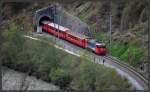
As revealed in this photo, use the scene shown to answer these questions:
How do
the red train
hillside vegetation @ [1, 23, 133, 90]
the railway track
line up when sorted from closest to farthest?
1. the railway track
2. hillside vegetation @ [1, 23, 133, 90]
3. the red train

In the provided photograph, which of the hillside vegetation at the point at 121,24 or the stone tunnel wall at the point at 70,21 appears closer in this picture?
the hillside vegetation at the point at 121,24

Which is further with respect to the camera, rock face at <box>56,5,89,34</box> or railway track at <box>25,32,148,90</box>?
rock face at <box>56,5,89,34</box>

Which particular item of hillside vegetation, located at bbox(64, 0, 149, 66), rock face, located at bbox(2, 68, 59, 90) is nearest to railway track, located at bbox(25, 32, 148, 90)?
hillside vegetation, located at bbox(64, 0, 149, 66)

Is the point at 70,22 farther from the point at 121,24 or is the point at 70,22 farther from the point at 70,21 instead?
the point at 121,24

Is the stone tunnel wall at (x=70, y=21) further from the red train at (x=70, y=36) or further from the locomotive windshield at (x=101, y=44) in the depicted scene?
the locomotive windshield at (x=101, y=44)

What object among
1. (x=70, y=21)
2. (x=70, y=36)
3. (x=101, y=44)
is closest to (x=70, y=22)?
(x=70, y=21)

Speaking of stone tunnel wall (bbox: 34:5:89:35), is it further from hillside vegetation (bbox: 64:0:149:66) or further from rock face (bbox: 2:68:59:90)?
rock face (bbox: 2:68:59:90)

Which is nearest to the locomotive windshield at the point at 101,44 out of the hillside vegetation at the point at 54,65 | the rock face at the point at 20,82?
the hillside vegetation at the point at 54,65

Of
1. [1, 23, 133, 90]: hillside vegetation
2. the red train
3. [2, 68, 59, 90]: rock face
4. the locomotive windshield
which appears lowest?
[2, 68, 59, 90]: rock face
